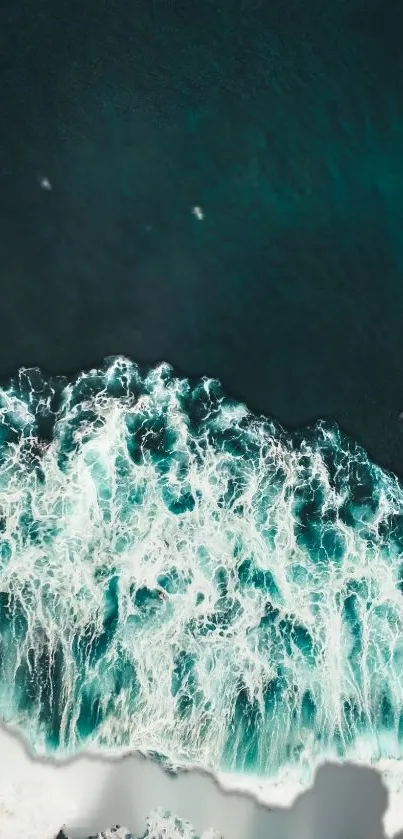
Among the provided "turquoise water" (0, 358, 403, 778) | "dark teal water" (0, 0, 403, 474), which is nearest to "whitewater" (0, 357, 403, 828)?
"turquoise water" (0, 358, 403, 778)

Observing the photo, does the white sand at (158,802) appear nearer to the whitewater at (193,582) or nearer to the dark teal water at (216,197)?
the whitewater at (193,582)

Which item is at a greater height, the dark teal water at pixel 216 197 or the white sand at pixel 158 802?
the dark teal water at pixel 216 197

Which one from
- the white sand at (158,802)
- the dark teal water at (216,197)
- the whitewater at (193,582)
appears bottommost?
the white sand at (158,802)

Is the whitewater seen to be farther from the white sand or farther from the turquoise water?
the white sand

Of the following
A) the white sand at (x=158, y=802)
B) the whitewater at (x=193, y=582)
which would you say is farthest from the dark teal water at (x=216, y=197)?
the white sand at (x=158, y=802)

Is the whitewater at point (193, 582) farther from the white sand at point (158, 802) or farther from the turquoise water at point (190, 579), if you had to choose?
the white sand at point (158, 802)
